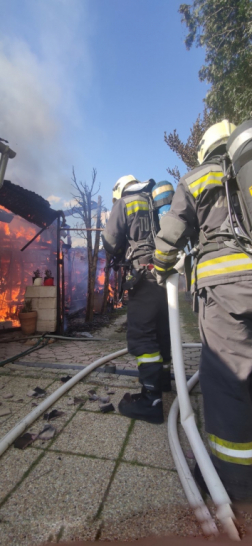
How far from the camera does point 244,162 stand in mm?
1422

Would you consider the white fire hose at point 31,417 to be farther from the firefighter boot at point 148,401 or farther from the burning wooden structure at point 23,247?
the burning wooden structure at point 23,247

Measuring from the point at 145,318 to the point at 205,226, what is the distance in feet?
3.66

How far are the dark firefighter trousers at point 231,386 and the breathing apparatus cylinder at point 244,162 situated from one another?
0.43 metres

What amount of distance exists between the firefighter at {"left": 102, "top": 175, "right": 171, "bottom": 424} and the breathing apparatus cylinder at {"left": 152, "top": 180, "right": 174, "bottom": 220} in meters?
0.15

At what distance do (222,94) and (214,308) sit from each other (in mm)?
11321

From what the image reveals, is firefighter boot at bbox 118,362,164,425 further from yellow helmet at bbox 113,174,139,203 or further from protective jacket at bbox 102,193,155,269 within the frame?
yellow helmet at bbox 113,174,139,203

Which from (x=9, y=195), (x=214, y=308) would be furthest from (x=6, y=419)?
(x=9, y=195)

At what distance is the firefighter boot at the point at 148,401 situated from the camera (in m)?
2.19

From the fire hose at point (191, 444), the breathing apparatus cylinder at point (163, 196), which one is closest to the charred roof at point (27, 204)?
the breathing apparatus cylinder at point (163, 196)

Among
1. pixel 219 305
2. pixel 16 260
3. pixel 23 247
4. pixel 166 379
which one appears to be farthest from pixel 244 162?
pixel 16 260

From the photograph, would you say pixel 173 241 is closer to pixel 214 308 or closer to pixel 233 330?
pixel 214 308

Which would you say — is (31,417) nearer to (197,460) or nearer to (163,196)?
(197,460)

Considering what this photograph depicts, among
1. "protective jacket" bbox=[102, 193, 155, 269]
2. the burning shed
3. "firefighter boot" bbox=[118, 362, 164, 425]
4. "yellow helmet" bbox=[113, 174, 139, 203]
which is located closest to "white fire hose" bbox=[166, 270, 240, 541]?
"firefighter boot" bbox=[118, 362, 164, 425]

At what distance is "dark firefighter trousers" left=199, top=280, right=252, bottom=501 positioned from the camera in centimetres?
138
